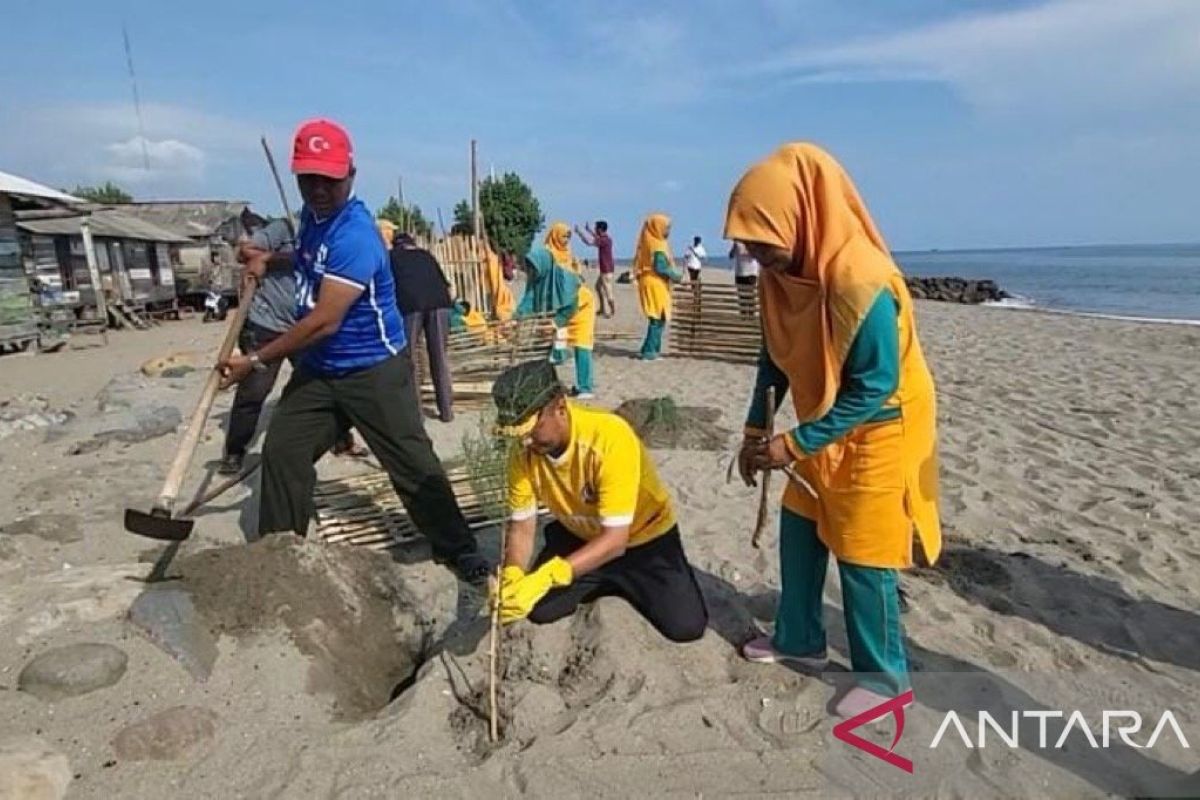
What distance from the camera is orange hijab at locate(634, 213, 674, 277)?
33.9 feet

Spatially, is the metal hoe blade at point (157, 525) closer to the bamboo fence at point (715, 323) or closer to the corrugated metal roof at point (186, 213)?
the bamboo fence at point (715, 323)

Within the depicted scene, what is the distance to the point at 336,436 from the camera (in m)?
3.69

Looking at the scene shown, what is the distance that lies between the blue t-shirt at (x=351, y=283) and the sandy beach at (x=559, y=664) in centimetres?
80

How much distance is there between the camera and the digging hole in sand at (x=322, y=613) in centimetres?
294

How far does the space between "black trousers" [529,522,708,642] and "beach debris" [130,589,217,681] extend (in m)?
1.16

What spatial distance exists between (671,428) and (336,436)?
3.14 meters

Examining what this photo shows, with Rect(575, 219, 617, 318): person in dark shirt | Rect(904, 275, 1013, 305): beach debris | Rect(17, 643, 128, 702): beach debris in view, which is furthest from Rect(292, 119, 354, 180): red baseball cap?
Rect(904, 275, 1013, 305): beach debris

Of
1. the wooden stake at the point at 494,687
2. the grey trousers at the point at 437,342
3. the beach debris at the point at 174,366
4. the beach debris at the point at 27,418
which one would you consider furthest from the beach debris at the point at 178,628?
the beach debris at the point at 174,366

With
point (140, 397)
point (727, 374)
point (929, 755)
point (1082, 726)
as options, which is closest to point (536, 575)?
point (929, 755)

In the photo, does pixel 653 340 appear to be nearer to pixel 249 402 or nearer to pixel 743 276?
pixel 743 276

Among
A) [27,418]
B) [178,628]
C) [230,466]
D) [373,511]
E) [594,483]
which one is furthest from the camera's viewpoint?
[27,418]

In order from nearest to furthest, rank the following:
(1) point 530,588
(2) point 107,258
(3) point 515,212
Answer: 1. (1) point 530,588
2. (2) point 107,258
3. (3) point 515,212

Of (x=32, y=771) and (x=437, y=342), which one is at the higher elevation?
(x=437, y=342)

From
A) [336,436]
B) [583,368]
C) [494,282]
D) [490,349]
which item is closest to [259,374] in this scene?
[336,436]
